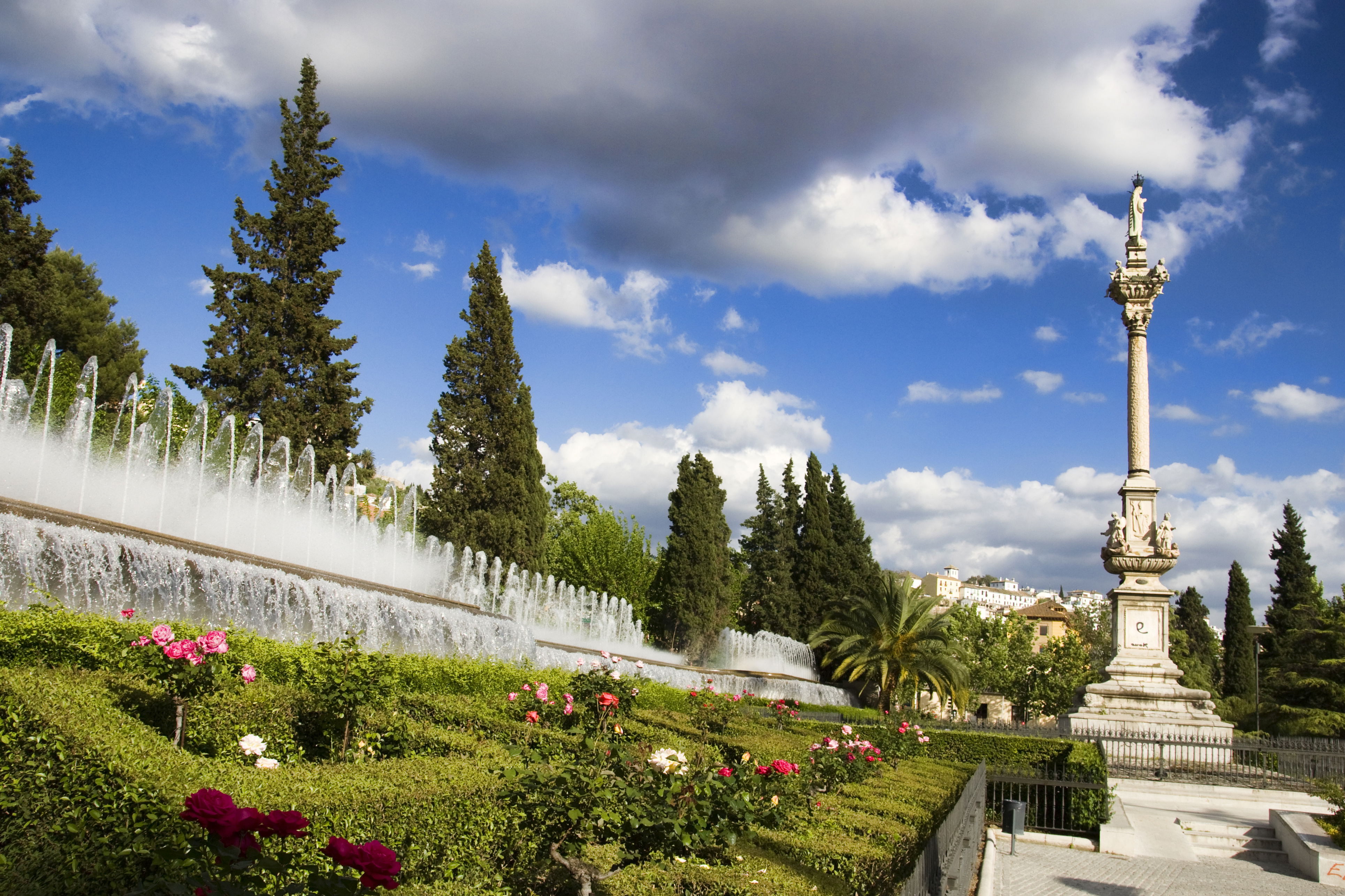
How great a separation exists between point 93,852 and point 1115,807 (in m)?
17.1

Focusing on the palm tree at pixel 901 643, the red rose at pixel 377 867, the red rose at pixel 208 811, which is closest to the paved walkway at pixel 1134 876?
the red rose at pixel 377 867

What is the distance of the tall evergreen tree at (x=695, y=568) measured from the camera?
122ft

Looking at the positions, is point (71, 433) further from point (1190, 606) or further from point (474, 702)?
point (1190, 606)

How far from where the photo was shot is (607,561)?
131 feet

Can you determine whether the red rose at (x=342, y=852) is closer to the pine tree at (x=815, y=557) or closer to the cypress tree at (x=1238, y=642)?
the pine tree at (x=815, y=557)

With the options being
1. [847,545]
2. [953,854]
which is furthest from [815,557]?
[953,854]

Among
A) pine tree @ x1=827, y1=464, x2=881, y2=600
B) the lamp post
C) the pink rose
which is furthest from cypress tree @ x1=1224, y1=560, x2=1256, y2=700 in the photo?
the pink rose

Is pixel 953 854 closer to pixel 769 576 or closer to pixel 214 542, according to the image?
pixel 214 542

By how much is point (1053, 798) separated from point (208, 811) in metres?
16.4

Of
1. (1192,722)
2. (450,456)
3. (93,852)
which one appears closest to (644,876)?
(93,852)

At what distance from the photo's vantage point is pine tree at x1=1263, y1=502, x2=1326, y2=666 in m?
50.0

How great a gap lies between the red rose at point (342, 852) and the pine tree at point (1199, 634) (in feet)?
208

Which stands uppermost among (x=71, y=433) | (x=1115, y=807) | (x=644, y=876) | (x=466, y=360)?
(x=466, y=360)

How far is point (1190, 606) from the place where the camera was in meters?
73.9
